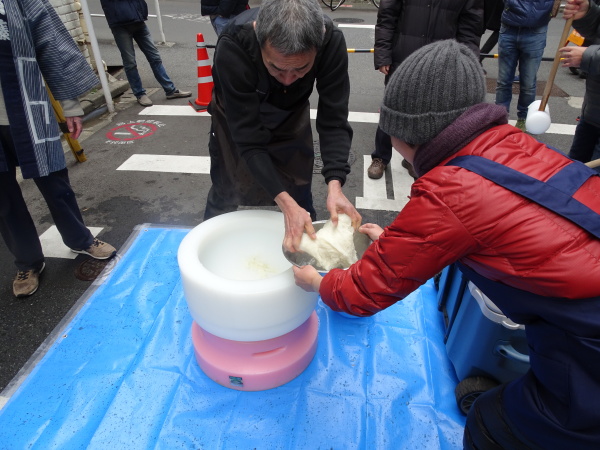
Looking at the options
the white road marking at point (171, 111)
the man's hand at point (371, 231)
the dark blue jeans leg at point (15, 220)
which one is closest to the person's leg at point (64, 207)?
the dark blue jeans leg at point (15, 220)

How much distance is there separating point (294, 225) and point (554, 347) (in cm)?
86

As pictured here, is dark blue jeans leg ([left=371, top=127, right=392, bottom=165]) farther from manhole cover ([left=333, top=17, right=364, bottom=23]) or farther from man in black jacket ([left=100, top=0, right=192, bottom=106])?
manhole cover ([left=333, top=17, right=364, bottom=23])

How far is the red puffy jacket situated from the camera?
857 mm

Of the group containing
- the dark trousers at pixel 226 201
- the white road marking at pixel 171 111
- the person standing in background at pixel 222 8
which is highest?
the person standing in background at pixel 222 8

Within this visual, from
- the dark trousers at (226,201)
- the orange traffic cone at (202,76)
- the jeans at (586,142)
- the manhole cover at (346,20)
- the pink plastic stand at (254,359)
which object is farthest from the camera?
the manhole cover at (346,20)

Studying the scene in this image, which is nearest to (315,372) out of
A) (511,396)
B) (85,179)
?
(511,396)

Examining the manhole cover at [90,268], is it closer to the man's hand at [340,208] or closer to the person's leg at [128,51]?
the man's hand at [340,208]

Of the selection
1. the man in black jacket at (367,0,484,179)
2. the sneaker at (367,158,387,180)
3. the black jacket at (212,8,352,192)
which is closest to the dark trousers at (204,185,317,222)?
the black jacket at (212,8,352,192)

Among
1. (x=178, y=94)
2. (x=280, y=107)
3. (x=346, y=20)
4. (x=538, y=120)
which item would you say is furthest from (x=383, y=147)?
(x=346, y=20)

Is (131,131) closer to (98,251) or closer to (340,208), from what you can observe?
(98,251)

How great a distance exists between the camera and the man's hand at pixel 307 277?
1.29 metres

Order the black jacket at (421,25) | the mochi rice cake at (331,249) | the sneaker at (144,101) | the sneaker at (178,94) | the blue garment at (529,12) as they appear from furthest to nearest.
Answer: the sneaker at (178,94) < the sneaker at (144,101) < the blue garment at (529,12) < the black jacket at (421,25) < the mochi rice cake at (331,249)

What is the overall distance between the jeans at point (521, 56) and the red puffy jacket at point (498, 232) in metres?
3.12

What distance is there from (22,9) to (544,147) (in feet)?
6.68
